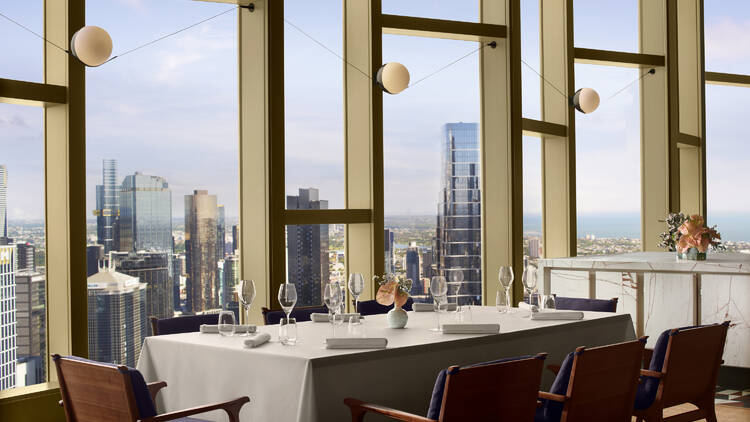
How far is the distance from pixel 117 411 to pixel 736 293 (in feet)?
14.8

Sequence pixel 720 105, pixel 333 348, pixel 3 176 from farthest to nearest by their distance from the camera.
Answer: pixel 720 105 → pixel 3 176 → pixel 333 348

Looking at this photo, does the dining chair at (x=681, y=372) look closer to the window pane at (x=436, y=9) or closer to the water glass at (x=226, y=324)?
the water glass at (x=226, y=324)

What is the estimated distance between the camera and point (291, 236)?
5840 millimetres

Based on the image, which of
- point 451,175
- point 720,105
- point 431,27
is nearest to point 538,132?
point 451,175

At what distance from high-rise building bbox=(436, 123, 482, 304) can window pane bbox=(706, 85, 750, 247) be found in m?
4.39

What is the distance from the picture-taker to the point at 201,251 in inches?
216

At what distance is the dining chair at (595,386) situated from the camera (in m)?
2.94

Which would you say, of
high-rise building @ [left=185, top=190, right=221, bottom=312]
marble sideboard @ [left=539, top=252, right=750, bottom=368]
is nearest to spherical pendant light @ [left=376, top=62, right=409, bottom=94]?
high-rise building @ [left=185, top=190, right=221, bottom=312]

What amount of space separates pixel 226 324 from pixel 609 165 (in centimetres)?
609

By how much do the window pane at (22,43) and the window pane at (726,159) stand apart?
826cm

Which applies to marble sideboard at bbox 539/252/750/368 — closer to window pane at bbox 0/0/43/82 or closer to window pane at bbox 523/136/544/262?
window pane at bbox 523/136/544/262

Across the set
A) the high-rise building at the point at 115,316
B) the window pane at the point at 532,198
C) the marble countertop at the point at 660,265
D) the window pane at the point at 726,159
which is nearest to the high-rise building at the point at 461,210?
the window pane at the point at 532,198

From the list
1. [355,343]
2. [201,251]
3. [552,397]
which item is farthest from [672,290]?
[201,251]

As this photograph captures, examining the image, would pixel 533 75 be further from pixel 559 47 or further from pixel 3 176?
pixel 3 176
